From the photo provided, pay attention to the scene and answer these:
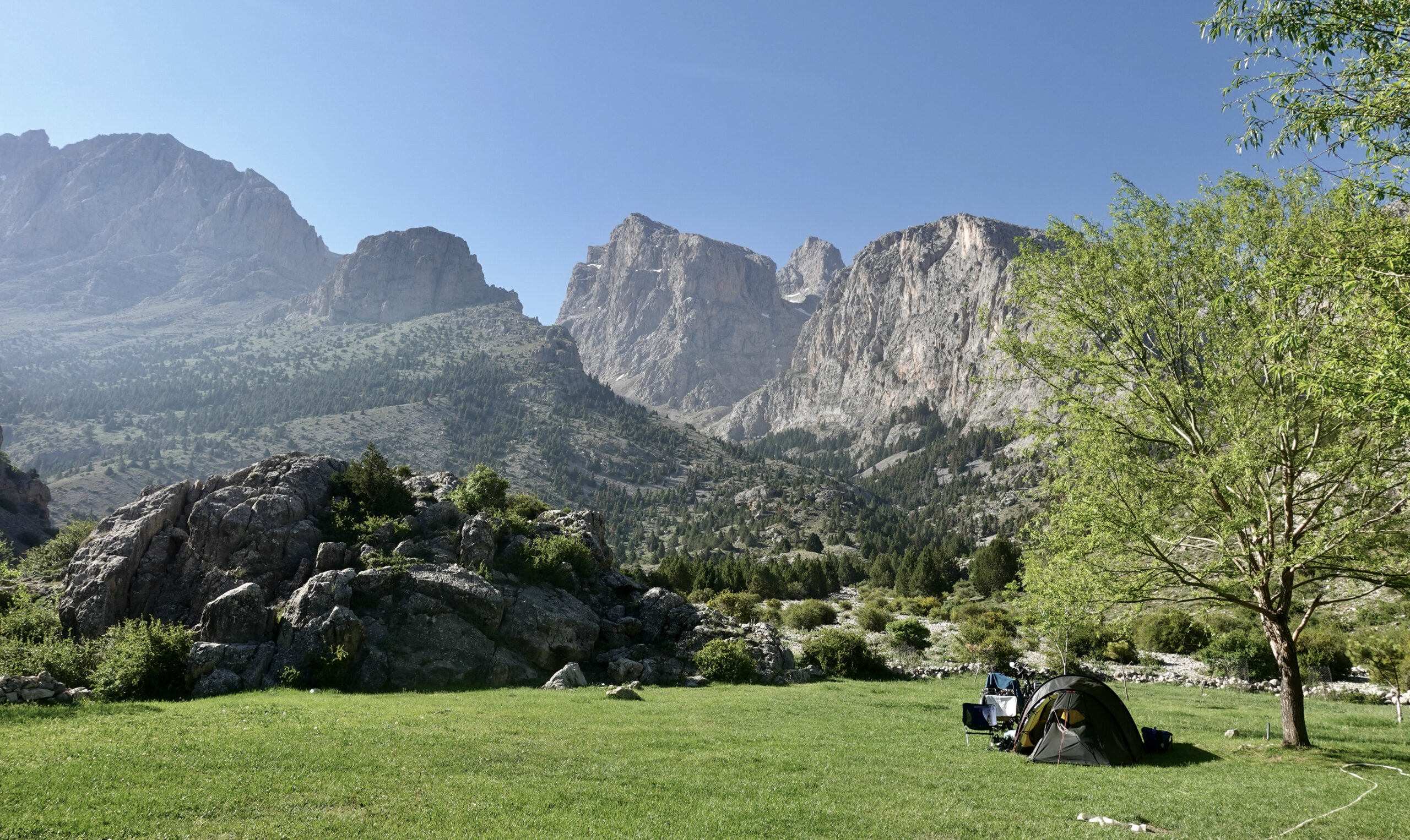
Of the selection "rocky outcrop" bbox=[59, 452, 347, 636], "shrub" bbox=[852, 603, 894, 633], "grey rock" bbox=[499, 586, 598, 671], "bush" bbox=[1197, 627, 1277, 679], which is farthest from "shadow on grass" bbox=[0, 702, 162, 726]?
"bush" bbox=[1197, 627, 1277, 679]

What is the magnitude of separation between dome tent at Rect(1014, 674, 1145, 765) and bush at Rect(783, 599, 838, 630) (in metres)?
35.1

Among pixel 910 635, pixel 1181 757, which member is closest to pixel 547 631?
pixel 1181 757

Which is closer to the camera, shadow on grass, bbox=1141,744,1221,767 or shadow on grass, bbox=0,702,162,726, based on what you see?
shadow on grass, bbox=0,702,162,726

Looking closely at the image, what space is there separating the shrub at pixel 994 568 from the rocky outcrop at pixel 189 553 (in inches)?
2574

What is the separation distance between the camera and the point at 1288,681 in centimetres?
1634

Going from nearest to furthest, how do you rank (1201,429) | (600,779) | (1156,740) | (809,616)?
(600,779) → (1201,429) → (1156,740) → (809,616)

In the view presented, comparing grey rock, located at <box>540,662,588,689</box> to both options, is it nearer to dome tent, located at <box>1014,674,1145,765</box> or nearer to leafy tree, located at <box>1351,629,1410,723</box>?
dome tent, located at <box>1014,674,1145,765</box>

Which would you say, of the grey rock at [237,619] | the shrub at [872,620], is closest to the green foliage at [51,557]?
the grey rock at [237,619]

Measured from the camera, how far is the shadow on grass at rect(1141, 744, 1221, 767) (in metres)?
15.9

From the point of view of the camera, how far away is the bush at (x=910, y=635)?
1665 inches

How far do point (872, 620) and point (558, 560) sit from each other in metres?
26.7

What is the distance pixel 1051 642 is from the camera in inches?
1612

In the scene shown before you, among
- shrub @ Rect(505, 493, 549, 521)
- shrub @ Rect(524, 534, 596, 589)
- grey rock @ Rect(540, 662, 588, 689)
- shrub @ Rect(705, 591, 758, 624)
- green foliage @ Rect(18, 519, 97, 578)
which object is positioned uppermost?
shrub @ Rect(505, 493, 549, 521)

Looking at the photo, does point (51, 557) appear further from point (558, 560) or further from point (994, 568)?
point (994, 568)
